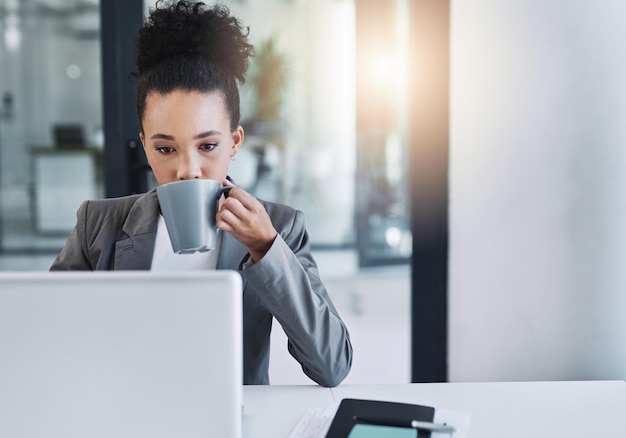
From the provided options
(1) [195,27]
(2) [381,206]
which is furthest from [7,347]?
(2) [381,206]

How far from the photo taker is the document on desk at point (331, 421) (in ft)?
2.83

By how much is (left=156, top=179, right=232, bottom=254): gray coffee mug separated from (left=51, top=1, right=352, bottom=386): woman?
0.18m

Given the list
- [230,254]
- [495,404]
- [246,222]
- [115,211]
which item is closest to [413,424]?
[495,404]

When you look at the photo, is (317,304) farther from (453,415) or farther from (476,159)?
(476,159)

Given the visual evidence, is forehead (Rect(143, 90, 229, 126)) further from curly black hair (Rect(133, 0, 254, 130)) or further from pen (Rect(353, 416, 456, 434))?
pen (Rect(353, 416, 456, 434))

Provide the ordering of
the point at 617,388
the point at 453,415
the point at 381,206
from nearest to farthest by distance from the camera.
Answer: the point at 453,415, the point at 617,388, the point at 381,206

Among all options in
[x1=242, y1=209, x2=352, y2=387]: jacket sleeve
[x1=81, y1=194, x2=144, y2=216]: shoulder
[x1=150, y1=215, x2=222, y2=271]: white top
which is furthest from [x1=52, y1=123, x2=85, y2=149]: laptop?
[x1=242, y1=209, x2=352, y2=387]: jacket sleeve

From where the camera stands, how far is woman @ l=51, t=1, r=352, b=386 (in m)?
1.17

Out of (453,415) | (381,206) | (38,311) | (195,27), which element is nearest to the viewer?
A: (38,311)

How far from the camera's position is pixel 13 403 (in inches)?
24.9

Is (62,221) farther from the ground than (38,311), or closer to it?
closer to it

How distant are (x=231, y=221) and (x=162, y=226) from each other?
14.1 inches

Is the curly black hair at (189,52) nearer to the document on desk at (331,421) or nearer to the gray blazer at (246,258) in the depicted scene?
the gray blazer at (246,258)

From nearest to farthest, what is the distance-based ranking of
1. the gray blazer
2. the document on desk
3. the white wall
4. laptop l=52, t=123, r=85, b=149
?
the document on desk → the gray blazer → the white wall → laptop l=52, t=123, r=85, b=149
